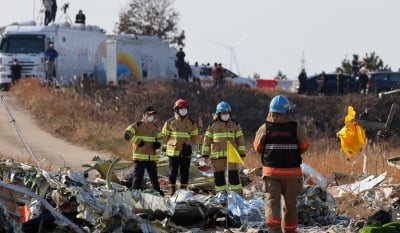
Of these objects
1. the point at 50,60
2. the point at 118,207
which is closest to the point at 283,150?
the point at 118,207

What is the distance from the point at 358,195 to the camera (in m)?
15.9

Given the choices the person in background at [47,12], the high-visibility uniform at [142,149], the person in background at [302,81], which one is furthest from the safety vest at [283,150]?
the person in background at [302,81]

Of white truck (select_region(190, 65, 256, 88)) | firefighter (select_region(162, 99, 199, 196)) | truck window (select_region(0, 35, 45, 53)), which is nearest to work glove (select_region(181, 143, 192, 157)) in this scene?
firefighter (select_region(162, 99, 199, 196))

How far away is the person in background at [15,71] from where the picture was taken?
38812 millimetres

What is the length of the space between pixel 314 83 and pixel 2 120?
24.8m

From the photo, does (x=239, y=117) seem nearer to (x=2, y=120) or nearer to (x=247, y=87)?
(x=247, y=87)

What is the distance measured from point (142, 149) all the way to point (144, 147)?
0.05 metres

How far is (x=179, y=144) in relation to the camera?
1602 cm

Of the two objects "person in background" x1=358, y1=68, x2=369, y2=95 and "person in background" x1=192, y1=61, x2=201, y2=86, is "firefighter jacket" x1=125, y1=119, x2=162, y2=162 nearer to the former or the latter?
"person in background" x1=358, y1=68, x2=369, y2=95

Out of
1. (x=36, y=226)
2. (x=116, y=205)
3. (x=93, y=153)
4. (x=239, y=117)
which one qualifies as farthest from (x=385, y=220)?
(x=239, y=117)

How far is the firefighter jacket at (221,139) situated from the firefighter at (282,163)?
4.12 meters

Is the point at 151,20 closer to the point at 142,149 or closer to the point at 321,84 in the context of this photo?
the point at 321,84

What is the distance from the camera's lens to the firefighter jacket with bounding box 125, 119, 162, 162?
15.7 m

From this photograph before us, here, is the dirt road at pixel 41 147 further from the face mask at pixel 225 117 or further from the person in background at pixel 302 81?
the person in background at pixel 302 81
